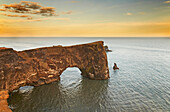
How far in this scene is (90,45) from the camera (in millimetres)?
31812

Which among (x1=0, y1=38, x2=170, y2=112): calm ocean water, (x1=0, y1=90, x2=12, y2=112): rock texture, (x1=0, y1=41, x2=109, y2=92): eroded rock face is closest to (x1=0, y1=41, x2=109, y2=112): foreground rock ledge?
(x1=0, y1=41, x2=109, y2=92): eroded rock face

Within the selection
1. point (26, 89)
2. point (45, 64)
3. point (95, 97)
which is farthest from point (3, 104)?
point (95, 97)

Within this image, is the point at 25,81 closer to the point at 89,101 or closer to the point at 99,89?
the point at 89,101

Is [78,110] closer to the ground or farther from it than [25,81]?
closer to the ground

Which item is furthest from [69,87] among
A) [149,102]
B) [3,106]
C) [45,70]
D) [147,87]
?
[147,87]

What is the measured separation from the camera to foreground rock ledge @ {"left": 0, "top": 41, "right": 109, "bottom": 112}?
21.7 meters

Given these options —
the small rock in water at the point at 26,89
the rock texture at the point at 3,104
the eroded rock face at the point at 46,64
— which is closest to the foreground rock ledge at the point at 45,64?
the eroded rock face at the point at 46,64

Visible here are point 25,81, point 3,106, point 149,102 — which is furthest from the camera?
point 25,81

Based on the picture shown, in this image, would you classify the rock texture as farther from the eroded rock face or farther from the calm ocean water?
the eroded rock face

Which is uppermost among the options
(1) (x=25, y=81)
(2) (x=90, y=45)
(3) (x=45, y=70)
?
(2) (x=90, y=45)

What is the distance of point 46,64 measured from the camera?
92.2 feet

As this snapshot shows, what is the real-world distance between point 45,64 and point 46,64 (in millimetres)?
249

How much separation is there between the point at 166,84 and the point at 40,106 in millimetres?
31342

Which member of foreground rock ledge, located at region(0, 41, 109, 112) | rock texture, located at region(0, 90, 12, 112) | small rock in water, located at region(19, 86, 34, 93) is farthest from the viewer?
small rock in water, located at region(19, 86, 34, 93)
